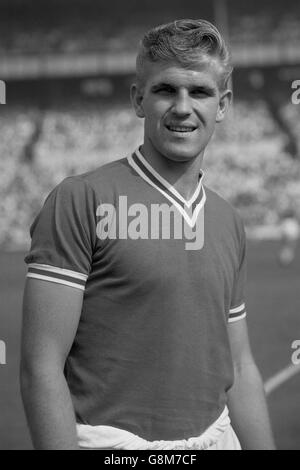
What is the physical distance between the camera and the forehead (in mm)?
1971

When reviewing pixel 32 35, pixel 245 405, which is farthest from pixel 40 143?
pixel 245 405

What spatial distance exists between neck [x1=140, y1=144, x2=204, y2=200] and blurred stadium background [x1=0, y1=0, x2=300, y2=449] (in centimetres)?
2332

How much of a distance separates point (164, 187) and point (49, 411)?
0.56 meters

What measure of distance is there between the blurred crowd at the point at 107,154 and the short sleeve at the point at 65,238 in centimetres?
2405

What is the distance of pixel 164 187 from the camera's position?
202 cm

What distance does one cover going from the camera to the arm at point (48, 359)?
180 centimetres

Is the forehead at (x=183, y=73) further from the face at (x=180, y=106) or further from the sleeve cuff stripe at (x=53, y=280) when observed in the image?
the sleeve cuff stripe at (x=53, y=280)

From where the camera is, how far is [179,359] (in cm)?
197

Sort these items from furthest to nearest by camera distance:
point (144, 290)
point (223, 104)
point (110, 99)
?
point (110, 99), point (223, 104), point (144, 290)

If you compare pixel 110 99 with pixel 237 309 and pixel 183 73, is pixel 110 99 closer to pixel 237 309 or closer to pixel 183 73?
pixel 237 309

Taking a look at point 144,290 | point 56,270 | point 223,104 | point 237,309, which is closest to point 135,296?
point 144,290

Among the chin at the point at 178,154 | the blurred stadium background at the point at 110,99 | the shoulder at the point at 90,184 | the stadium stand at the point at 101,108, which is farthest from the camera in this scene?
the stadium stand at the point at 101,108

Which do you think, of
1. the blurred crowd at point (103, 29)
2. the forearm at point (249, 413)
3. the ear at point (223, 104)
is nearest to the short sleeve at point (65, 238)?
the ear at point (223, 104)

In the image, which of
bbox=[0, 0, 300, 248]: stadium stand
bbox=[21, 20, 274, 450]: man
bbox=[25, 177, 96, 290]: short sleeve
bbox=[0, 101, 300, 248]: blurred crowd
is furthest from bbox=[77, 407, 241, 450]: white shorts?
bbox=[0, 0, 300, 248]: stadium stand
